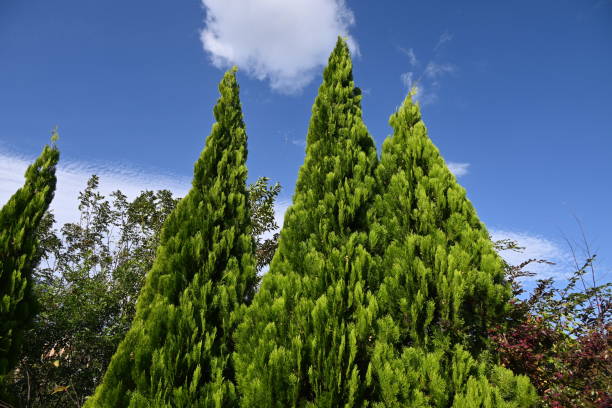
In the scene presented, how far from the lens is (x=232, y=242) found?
5.41 m

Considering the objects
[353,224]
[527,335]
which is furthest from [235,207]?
[527,335]

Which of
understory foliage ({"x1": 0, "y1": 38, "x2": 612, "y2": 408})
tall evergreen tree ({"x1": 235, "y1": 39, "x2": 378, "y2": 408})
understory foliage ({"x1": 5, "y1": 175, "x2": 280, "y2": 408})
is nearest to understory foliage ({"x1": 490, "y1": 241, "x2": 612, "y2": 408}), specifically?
understory foliage ({"x1": 0, "y1": 38, "x2": 612, "y2": 408})

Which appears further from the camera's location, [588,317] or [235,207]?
[235,207]

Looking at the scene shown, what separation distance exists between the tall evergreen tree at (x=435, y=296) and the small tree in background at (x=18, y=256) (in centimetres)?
579

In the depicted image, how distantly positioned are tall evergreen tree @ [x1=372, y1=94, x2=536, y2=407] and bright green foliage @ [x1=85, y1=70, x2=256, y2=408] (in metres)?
2.10

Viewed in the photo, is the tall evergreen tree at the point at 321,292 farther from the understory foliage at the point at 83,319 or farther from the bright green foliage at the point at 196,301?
the understory foliage at the point at 83,319

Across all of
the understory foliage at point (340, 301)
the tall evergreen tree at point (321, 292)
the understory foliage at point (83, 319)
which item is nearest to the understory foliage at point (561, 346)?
the understory foliage at point (340, 301)

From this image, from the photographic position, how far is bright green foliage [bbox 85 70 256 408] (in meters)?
4.21

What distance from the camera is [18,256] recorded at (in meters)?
6.02

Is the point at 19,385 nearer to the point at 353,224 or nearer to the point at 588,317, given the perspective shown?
the point at 353,224

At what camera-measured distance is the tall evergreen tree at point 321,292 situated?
3.96 meters

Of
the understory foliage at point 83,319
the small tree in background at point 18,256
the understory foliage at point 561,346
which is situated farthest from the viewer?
the understory foliage at point 83,319

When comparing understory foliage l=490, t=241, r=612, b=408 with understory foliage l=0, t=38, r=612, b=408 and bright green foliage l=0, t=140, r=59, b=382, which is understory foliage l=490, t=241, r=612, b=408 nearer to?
understory foliage l=0, t=38, r=612, b=408

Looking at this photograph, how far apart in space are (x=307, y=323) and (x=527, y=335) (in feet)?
9.11
